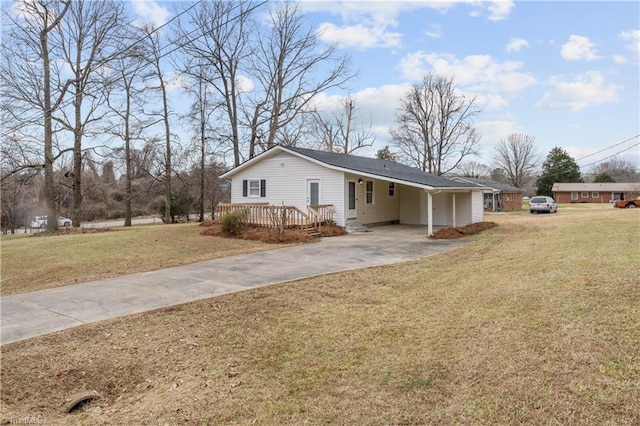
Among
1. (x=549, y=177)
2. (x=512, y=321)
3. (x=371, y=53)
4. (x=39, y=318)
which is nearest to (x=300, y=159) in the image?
(x=371, y=53)

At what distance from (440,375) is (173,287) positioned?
5.86 metres

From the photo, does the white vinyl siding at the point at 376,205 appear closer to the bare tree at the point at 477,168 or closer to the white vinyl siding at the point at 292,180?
the white vinyl siding at the point at 292,180

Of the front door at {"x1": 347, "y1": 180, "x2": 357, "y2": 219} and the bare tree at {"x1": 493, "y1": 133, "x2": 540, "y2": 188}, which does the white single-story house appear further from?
→ the bare tree at {"x1": 493, "y1": 133, "x2": 540, "y2": 188}

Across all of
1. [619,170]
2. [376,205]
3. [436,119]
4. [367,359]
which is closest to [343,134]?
[436,119]

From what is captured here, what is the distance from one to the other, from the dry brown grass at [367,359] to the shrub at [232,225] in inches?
374

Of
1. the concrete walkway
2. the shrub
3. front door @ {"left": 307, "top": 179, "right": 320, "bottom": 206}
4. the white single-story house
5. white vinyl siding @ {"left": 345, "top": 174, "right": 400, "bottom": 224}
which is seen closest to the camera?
the concrete walkway

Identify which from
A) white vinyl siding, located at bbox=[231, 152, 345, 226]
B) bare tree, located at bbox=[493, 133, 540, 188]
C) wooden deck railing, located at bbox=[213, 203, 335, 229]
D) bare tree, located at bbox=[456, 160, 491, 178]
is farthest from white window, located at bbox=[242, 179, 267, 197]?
bare tree, located at bbox=[456, 160, 491, 178]

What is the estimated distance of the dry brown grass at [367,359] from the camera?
10.6ft

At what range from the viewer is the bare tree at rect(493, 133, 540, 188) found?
62938 mm

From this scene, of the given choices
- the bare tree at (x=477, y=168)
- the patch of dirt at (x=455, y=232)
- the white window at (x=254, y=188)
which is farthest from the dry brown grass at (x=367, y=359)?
the bare tree at (x=477, y=168)

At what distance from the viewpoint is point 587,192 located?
189 feet

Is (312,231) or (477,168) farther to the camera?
(477,168)

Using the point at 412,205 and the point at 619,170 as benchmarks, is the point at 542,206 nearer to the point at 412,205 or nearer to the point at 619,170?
the point at 412,205

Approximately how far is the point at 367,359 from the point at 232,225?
1261 centimetres
